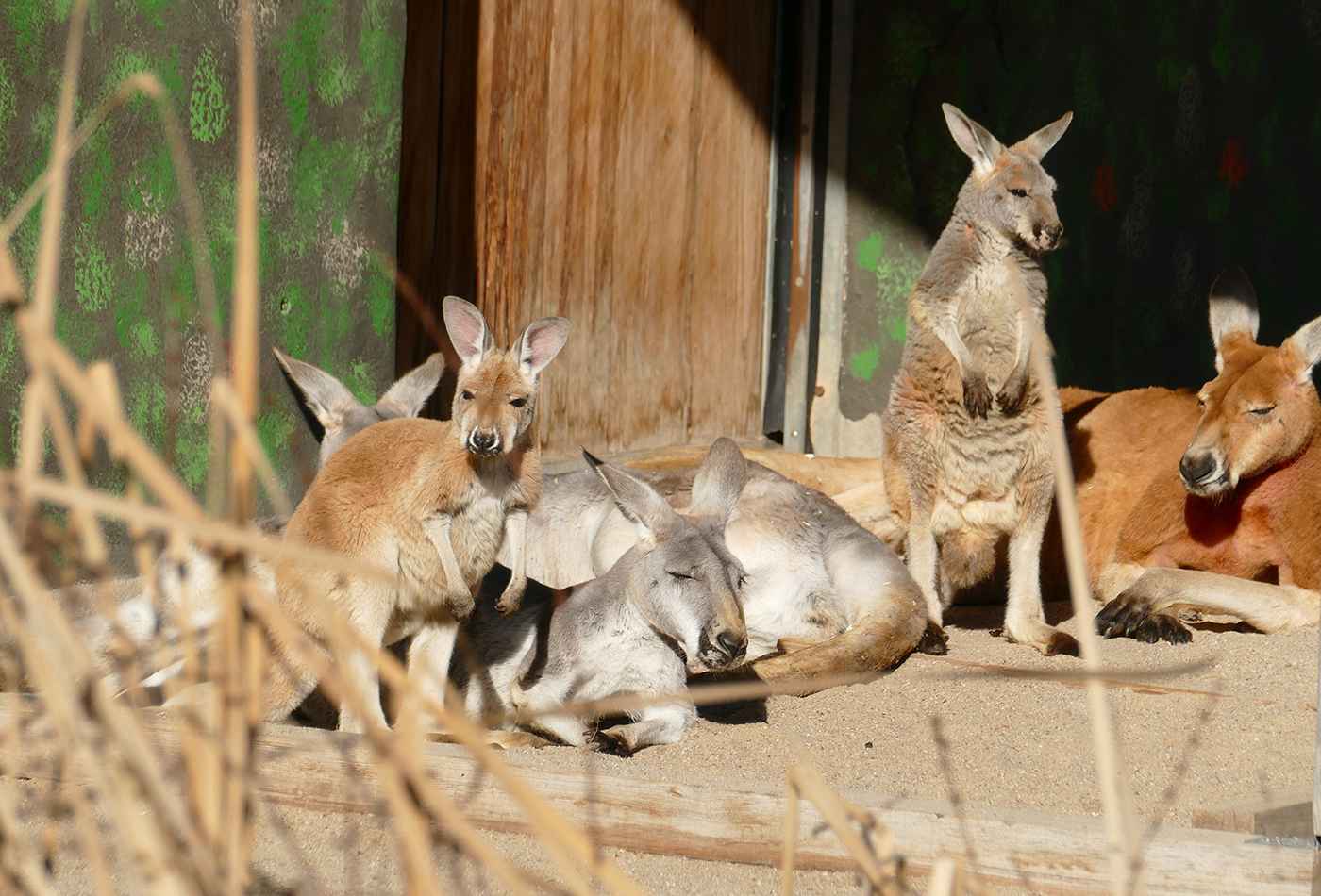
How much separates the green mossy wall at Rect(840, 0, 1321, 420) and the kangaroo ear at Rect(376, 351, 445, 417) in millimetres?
2944

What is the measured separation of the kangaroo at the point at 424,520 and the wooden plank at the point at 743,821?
1.45ft

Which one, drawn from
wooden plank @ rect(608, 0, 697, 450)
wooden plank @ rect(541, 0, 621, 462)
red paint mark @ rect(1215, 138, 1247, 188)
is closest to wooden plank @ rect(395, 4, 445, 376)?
wooden plank @ rect(541, 0, 621, 462)

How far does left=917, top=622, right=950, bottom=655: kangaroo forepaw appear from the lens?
3639 millimetres

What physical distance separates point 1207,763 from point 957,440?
165cm

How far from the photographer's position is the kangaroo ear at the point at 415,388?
3.79 m

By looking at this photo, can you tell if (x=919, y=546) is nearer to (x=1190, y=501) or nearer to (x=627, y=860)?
(x=1190, y=501)

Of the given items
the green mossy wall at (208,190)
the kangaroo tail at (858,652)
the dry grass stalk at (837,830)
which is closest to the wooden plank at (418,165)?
the green mossy wall at (208,190)

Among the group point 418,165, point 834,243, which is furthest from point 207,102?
point 834,243

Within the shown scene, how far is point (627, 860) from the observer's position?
1.93m

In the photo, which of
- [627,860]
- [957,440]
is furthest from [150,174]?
[957,440]

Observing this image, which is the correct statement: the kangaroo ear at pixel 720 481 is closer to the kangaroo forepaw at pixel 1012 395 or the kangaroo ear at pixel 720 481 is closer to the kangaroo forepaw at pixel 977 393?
the kangaroo forepaw at pixel 977 393

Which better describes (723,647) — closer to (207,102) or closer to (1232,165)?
(207,102)

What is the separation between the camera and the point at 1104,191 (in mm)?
6332

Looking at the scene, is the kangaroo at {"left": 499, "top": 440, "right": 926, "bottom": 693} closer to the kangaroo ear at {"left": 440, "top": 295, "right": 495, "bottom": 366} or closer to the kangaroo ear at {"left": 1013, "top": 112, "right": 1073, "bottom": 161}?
the kangaroo ear at {"left": 440, "top": 295, "right": 495, "bottom": 366}
